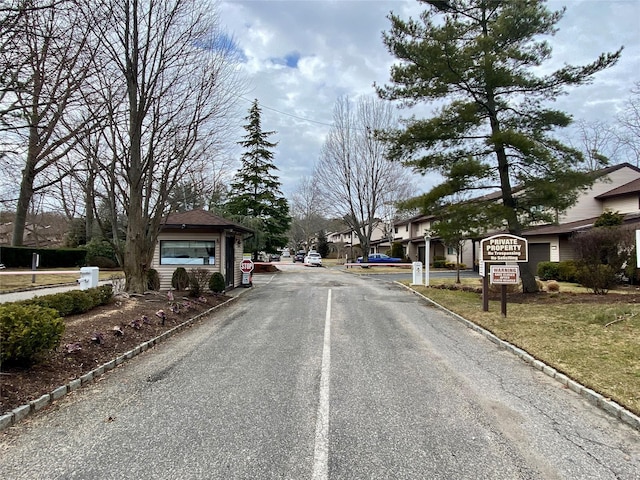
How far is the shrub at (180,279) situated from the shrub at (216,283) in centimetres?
88

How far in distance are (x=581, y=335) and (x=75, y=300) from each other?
34.6ft

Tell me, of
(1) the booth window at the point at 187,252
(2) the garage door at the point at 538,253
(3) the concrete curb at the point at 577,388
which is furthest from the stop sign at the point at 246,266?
(2) the garage door at the point at 538,253

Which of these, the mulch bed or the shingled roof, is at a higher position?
the shingled roof

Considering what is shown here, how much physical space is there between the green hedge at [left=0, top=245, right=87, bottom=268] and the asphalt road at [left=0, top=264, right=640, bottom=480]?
23.5m

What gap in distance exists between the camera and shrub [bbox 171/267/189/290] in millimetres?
15094

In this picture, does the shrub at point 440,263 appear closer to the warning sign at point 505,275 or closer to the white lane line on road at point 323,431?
the warning sign at point 505,275

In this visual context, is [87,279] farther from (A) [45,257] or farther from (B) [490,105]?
(A) [45,257]

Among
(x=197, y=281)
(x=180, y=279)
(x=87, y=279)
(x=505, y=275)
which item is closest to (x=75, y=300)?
(x=87, y=279)

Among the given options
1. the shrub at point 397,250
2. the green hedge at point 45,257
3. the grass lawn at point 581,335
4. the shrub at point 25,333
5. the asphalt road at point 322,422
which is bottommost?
the asphalt road at point 322,422

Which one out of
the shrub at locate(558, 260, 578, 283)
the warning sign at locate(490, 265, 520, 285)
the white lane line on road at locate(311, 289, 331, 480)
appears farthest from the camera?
the shrub at locate(558, 260, 578, 283)

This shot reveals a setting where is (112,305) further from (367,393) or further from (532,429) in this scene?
(532,429)

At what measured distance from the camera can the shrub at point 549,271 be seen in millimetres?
20953

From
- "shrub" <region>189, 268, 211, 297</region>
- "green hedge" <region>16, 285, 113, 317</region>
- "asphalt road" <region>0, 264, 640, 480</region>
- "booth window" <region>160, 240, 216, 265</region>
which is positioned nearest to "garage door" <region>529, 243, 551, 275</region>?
"booth window" <region>160, 240, 216, 265</region>

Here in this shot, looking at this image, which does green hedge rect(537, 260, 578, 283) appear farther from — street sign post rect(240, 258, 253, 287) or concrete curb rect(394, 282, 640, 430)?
street sign post rect(240, 258, 253, 287)
